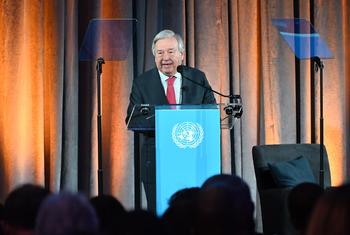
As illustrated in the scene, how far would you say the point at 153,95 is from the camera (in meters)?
4.77

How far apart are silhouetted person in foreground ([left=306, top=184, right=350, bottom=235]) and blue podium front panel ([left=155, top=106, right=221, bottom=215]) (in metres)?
2.26

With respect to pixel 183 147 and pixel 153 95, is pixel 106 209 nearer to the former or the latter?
pixel 183 147

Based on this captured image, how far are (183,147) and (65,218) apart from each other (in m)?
2.32

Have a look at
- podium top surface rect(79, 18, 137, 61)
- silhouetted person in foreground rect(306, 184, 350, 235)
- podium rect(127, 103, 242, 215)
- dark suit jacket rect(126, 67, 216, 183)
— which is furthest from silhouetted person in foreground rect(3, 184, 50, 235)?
podium top surface rect(79, 18, 137, 61)

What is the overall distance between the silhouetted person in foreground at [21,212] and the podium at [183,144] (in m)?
1.83

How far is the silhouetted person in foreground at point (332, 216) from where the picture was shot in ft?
6.32

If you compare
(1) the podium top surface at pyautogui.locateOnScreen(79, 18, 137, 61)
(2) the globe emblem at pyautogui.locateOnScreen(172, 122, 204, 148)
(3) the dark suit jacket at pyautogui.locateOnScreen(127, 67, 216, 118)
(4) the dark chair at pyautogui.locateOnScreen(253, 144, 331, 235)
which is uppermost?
Result: (1) the podium top surface at pyautogui.locateOnScreen(79, 18, 137, 61)

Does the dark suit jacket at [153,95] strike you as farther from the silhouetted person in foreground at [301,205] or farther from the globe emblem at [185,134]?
the silhouetted person in foreground at [301,205]

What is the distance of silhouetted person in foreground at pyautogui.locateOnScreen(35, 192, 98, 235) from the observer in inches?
77.8

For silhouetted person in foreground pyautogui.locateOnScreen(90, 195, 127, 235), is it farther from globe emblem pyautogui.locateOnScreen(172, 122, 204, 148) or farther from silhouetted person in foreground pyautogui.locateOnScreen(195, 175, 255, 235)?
globe emblem pyautogui.locateOnScreen(172, 122, 204, 148)

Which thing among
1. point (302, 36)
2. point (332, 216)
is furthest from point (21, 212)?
point (302, 36)

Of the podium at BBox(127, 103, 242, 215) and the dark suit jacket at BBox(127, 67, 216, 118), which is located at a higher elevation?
the dark suit jacket at BBox(127, 67, 216, 118)

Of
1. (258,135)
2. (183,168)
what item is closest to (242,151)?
(258,135)

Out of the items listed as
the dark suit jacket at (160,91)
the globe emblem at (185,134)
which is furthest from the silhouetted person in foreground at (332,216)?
the dark suit jacket at (160,91)
